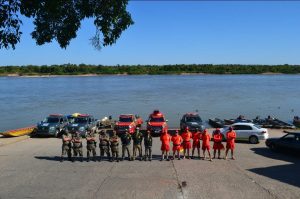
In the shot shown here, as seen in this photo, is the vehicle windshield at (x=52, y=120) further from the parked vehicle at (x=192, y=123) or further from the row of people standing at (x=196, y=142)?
the row of people standing at (x=196, y=142)

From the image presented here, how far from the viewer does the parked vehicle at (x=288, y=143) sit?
72.8 feet

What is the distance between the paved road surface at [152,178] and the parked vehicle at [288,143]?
0.60 meters

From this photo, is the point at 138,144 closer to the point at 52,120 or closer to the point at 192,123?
the point at 192,123

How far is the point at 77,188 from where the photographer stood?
50.1 ft

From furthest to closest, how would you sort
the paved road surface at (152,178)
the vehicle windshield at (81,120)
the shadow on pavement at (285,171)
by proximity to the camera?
the vehicle windshield at (81,120)
the shadow on pavement at (285,171)
the paved road surface at (152,178)

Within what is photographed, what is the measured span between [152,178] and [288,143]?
9635 mm

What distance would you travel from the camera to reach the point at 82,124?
32.5 m

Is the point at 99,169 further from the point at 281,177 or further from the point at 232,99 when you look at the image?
the point at 232,99

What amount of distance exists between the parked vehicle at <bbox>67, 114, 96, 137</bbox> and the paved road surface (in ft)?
29.9

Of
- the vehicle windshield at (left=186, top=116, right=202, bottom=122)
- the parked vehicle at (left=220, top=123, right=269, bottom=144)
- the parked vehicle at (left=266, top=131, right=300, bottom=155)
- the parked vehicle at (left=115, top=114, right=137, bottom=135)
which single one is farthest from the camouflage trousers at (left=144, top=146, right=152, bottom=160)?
the vehicle windshield at (left=186, top=116, right=202, bottom=122)

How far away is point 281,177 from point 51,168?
33.1 feet

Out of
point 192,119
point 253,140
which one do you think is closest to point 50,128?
point 192,119

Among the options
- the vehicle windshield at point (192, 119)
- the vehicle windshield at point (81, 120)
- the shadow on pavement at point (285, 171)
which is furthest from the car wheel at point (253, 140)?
the vehicle windshield at point (81, 120)

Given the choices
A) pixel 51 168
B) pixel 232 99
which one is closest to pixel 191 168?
pixel 51 168
